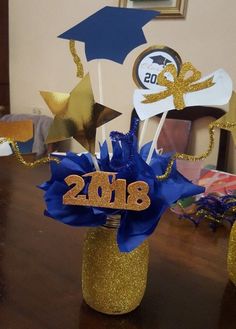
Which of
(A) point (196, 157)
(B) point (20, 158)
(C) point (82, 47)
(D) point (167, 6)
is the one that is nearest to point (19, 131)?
(B) point (20, 158)

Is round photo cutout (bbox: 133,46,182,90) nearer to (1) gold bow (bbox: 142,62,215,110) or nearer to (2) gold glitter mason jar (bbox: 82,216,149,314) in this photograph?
(1) gold bow (bbox: 142,62,215,110)

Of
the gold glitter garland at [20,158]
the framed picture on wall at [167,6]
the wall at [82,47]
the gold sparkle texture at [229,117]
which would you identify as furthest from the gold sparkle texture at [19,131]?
the framed picture on wall at [167,6]

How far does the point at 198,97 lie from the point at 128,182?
153 millimetres

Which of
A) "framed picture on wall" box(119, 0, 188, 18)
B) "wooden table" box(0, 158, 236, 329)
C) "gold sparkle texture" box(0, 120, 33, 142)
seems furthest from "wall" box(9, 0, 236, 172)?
"gold sparkle texture" box(0, 120, 33, 142)

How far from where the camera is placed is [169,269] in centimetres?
69

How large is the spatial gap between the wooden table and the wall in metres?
1.17

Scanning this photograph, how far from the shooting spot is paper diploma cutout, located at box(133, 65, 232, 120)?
0.48 m

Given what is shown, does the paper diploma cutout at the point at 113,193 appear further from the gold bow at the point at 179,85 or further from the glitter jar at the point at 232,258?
the glitter jar at the point at 232,258

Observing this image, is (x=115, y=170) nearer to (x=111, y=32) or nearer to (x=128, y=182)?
(x=128, y=182)

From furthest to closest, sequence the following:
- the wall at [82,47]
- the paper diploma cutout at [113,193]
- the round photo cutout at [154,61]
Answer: the wall at [82,47] → the round photo cutout at [154,61] → the paper diploma cutout at [113,193]

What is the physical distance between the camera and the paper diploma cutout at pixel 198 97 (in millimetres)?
484

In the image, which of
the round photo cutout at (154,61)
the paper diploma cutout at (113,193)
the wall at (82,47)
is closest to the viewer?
the paper diploma cutout at (113,193)

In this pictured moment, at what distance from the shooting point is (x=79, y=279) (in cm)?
63

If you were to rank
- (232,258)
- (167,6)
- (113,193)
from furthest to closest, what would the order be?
(167,6), (232,258), (113,193)
